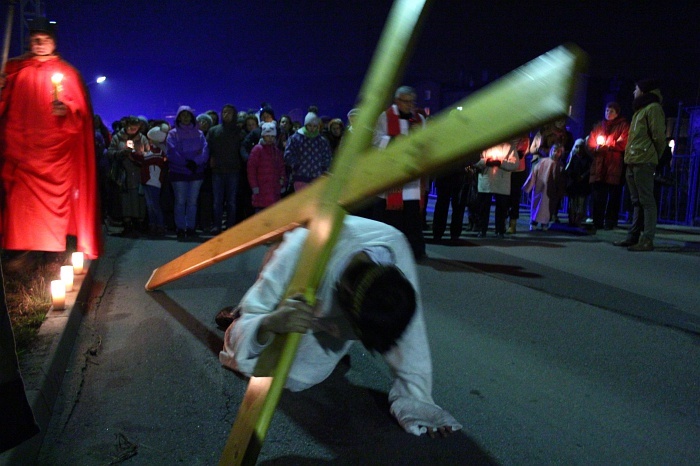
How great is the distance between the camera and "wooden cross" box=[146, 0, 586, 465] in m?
1.33

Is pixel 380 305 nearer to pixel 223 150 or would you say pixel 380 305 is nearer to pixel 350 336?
pixel 350 336

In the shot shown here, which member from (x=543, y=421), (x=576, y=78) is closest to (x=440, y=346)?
(x=543, y=421)

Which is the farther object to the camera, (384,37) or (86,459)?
(86,459)

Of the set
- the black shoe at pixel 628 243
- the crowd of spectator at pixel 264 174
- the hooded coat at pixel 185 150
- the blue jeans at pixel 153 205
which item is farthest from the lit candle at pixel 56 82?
A: the black shoe at pixel 628 243

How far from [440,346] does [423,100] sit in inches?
1804

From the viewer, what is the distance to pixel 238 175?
932 centimetres

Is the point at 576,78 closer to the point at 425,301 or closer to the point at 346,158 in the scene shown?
the point at 346,158

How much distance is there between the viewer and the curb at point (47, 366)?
8.08ft

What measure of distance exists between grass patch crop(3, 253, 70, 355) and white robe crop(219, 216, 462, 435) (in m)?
1.59

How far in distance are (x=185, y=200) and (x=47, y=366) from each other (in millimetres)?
6040

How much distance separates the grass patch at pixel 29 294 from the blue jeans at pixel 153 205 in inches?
112

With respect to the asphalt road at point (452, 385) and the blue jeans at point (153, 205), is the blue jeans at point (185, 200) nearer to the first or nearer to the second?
the blue jeans at point (153, 205)

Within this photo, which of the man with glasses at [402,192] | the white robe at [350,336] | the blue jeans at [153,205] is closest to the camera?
the white robe at [350,336]

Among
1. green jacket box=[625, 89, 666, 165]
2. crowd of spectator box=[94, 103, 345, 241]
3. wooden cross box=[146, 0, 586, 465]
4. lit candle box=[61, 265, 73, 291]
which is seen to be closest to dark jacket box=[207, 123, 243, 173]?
crowd of spectator box=[94, 103, 345, 241]
